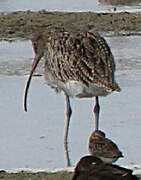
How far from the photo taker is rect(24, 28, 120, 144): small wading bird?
37.4 feet

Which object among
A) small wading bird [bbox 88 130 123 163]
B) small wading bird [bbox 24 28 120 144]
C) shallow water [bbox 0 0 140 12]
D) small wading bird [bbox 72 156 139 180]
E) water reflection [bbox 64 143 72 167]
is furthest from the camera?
shallow water [bbox 0 0 140 12]

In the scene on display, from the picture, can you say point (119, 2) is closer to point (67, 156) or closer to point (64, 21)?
point (64, 21)

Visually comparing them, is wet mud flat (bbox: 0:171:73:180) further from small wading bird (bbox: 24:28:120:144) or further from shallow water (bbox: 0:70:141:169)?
small wading bird (bbox: 24:28:120:144)

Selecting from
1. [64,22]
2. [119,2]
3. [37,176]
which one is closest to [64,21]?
[64,22]

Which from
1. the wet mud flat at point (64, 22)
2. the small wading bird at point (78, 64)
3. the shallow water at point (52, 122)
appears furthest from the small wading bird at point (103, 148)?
the wet mud flat at point (64, 22)

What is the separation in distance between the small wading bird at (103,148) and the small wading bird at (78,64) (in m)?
0.84

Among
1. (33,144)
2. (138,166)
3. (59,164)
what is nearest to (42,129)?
(33,144)

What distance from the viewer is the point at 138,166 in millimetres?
9984

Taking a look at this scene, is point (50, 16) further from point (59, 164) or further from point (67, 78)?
point (59, 164)

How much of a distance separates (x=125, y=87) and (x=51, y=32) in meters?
1.90

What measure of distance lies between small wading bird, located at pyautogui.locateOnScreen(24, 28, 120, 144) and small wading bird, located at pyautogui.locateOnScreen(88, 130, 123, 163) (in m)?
0.84

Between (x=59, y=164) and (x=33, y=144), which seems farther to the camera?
(x=33, y=144)

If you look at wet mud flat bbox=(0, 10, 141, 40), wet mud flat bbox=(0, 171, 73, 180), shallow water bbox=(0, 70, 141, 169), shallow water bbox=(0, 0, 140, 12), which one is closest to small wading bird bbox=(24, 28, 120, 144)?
shallow water bbox=(0, 70, 141, 169)

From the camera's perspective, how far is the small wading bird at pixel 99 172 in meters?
7.87
